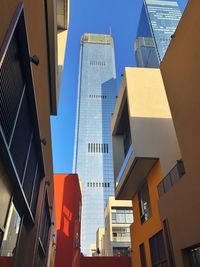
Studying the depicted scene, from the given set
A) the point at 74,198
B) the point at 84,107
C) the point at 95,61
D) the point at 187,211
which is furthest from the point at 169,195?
the point at 95,61

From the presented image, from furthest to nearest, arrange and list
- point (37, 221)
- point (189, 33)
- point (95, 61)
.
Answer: point (95, 61)
point (189, 33)
point (37, 221)

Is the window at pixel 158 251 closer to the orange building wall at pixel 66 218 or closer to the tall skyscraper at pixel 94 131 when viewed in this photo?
the orange building wall at pixel 66 218

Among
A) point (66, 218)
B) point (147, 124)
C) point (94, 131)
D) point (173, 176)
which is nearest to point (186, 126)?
point (173, 176)

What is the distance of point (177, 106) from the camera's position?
Answer: 7375 mm

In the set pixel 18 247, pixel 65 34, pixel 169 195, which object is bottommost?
pixel 18 247

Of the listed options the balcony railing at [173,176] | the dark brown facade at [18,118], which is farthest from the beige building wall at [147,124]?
the dark brown facade at [18,118]

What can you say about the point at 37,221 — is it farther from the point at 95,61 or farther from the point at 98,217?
the point at 95,61

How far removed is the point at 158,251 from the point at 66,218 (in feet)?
24.3

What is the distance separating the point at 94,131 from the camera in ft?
358

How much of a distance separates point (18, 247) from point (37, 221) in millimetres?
892

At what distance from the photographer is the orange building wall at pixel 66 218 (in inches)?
564

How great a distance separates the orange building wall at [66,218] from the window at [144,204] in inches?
202

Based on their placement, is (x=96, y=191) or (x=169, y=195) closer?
(x=169, y=195)

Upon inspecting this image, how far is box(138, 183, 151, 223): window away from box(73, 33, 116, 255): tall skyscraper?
70638mm
